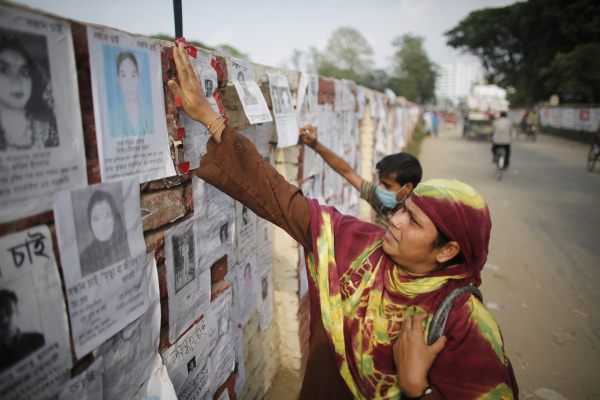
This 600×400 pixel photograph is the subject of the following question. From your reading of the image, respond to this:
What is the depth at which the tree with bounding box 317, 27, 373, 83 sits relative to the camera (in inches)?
1870

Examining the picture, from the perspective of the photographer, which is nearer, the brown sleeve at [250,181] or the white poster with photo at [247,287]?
the brown sleeve at [250,181]

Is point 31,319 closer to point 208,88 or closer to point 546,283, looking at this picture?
point 208,88

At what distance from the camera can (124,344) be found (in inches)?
40.7

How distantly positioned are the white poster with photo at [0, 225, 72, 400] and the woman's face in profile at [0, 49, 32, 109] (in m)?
0.26

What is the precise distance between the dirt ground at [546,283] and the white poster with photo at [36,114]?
8.25ft

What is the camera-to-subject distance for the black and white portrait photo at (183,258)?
4.13 feet

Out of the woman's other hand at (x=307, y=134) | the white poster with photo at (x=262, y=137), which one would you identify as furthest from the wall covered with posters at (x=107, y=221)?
the woman's other hand at (x=307, y=134)

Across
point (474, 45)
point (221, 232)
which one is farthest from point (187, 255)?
point (474, 45)

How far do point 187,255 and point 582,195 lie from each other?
8849 mm

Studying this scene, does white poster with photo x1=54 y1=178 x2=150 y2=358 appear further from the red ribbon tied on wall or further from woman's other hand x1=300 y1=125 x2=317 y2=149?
woman's other hand x1=300 y1=125 x2=317 y2=149

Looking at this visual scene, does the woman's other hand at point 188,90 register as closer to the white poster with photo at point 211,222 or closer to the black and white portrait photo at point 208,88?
the black and white portrait photo at point 208,88

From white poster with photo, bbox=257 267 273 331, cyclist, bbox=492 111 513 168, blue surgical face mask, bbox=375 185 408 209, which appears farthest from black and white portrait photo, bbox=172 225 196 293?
cyclist, bbox=492 111 513 168

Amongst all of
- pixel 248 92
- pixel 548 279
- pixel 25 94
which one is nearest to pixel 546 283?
pixel 548 279

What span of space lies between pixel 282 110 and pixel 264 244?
37.3 inches
